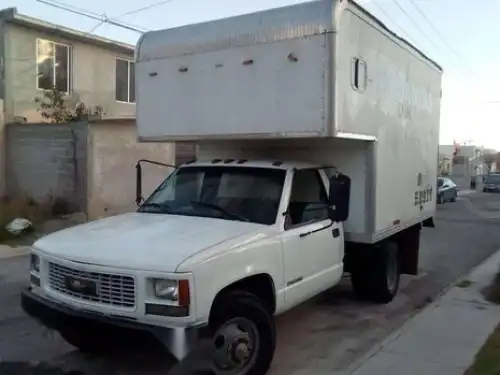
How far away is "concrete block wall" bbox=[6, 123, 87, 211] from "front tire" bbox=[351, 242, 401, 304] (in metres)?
9.17

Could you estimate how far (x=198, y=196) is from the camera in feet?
18.7

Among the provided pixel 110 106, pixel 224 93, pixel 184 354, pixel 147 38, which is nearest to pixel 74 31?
pixel 110 106

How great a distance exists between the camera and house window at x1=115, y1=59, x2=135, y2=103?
19.9 metres

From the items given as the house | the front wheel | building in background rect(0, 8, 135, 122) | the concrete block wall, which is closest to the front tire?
the front wheel

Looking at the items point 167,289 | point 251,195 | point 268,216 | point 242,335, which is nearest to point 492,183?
point 251,195

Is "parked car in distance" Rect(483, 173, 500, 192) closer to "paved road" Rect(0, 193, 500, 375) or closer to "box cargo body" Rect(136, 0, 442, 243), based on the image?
"paved road" Rect(0, 193, 500, 375)

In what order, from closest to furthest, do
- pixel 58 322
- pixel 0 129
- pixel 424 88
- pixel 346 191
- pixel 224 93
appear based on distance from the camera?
pixel 58 322, pixel 346 191, pixel 224 93, pixel 424 88, pixel 0 129

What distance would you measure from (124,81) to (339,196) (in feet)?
53.2

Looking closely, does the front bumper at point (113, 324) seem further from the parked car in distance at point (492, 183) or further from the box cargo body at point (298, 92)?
the parked car in distance at point (492, 183)

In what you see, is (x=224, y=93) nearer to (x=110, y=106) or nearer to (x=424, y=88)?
(x=424, y=88)

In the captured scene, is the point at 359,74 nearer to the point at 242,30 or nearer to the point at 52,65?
the point at 242,30

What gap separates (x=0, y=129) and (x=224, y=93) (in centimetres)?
1214

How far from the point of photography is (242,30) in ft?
19.4

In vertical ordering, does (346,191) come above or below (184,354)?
above
